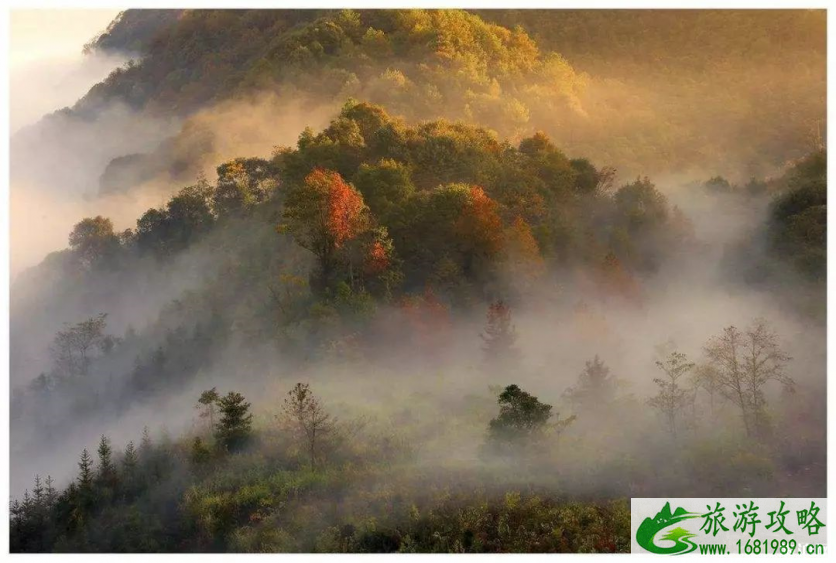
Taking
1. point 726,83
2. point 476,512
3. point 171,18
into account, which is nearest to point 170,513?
point 476,512

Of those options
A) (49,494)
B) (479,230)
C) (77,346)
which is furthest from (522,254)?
(77,346)

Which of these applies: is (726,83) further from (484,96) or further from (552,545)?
(552,545)

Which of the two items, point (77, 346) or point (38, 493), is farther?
point (77, 346)

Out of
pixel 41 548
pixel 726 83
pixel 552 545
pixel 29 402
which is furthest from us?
pixel 726 83

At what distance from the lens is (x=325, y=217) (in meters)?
47.6

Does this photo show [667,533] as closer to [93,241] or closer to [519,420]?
[519,420]

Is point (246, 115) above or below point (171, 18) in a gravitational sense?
below

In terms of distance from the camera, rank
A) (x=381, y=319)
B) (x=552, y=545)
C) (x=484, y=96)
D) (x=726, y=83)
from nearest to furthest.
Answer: (x=552, y=545) → (x=381, y=319) → (x=484, y=96) → (x=726, y=83)

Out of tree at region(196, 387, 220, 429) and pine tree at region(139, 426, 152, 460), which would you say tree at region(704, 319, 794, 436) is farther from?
pine tree at region(139, 426, 152, 460)

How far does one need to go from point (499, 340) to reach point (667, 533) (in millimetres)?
13586

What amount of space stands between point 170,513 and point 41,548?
5.65 meters

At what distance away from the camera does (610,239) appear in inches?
2206

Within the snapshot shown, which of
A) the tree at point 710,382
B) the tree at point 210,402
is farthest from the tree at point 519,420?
the tree at point 210,402
